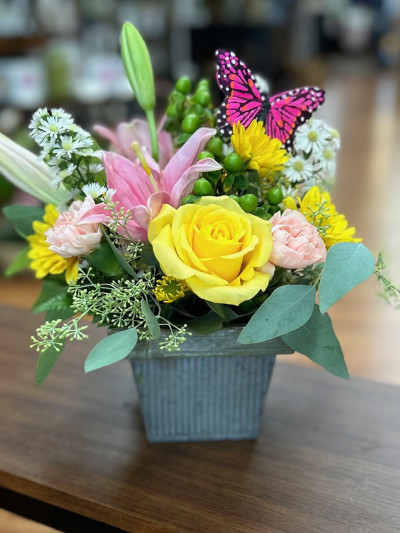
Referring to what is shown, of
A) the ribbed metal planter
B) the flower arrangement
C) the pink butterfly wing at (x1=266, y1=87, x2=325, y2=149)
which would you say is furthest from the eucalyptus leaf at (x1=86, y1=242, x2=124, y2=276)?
the pink butterfly wing at (x1=266, y1=87, x2=325, y2=149)

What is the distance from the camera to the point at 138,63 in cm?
72

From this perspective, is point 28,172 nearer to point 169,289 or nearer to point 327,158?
point 169,289

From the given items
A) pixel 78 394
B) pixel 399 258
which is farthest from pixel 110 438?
pixel 399 258

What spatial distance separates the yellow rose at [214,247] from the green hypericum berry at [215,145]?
104mm

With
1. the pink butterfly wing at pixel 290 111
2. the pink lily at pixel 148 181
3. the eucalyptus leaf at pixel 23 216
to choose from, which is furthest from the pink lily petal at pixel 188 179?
the eucalyptus leaf at pixel 23 216

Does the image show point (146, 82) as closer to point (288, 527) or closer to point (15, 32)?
point (288, 527)

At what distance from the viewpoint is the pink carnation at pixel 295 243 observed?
2.01 ft

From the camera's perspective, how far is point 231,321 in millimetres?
693

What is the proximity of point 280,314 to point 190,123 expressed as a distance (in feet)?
0.80

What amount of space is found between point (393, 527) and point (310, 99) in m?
0.45

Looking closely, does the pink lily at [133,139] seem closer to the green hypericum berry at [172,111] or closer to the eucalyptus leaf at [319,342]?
the green hypericum berry at [172,111]

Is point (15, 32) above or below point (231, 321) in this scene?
below

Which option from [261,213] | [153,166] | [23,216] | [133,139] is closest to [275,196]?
[261,213]

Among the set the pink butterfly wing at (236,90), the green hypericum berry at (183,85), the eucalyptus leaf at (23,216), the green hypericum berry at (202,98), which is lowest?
the eucalyptus leaf at (23,216)
